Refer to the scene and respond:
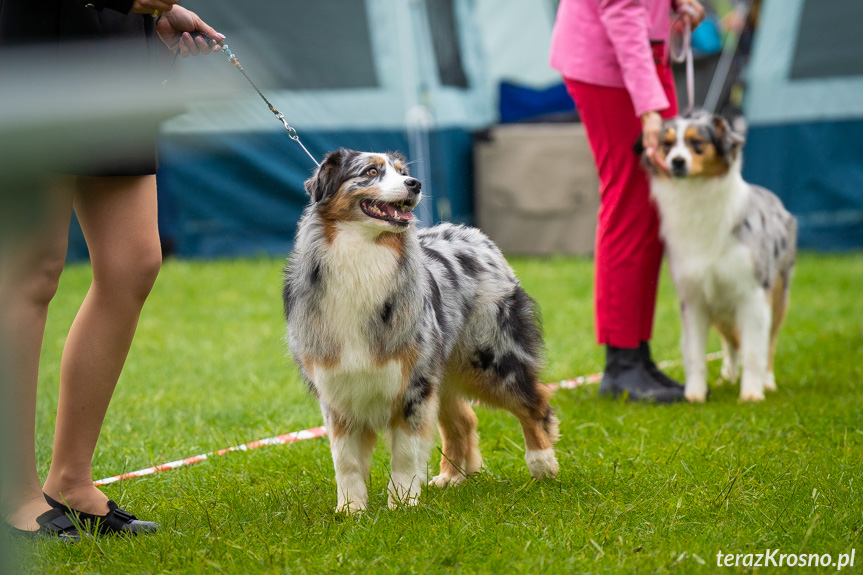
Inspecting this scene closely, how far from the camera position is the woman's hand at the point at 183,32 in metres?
2.89

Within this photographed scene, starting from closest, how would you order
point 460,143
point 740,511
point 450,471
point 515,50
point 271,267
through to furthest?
point 740,511
point 450,471
point 271,267
point 460,143
point 515,50

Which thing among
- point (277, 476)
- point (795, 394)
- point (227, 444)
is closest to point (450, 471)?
point (277, 476)

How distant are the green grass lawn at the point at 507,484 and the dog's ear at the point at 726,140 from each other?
4.02ft

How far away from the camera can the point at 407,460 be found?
3.00m

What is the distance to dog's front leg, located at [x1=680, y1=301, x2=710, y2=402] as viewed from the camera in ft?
15.4

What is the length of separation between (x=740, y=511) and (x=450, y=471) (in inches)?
42.0

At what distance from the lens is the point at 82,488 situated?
2.82m

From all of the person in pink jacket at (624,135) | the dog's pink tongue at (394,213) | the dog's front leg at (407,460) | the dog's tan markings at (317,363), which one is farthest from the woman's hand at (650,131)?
the dog's tan markings at (317,363)

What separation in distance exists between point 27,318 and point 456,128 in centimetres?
748

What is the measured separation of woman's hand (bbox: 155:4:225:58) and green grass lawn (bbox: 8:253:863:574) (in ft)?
3.77

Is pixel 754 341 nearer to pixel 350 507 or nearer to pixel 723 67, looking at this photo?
pixel 350 507

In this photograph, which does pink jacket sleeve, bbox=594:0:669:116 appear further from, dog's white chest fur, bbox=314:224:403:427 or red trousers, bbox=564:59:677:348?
dog's white chest fur, bbox=314:224:403:427

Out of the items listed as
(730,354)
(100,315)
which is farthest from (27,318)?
(730,354)

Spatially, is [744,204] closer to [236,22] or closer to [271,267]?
[271,267]
